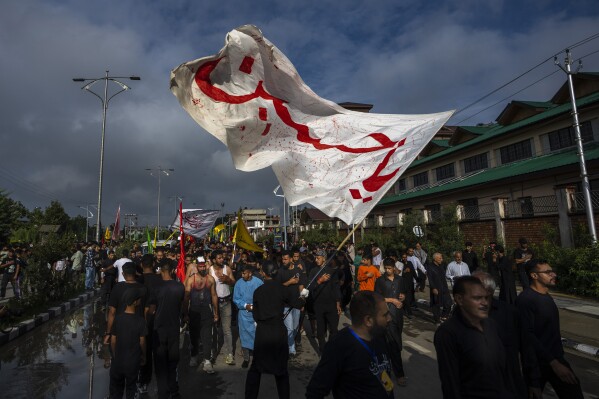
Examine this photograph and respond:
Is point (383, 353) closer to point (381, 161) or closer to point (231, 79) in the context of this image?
point (381, 161)

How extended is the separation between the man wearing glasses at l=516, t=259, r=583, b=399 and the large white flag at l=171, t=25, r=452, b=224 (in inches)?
66.3

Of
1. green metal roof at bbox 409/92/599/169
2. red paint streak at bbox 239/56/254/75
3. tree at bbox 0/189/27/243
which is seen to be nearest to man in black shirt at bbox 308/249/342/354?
red paint streak at bbox 239/56/254/75

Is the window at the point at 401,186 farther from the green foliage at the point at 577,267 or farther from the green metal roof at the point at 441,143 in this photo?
the green foliage at the point at 577,267

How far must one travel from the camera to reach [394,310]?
5367 mm

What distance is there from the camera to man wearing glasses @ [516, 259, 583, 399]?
306 centimetres

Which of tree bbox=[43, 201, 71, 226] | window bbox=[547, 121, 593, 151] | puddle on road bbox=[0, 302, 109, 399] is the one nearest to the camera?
puddle on road bbox=[0, 302, 109, 399]

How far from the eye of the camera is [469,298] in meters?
2.49

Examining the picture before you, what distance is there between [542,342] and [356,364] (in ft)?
6.75

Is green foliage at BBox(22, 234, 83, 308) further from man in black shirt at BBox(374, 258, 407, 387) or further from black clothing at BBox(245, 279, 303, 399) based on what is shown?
man in black shirt at BBox(374, 258, 407, 387)

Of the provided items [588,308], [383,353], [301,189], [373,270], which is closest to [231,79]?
[301,189]

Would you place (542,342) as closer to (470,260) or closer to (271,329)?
(271,329)

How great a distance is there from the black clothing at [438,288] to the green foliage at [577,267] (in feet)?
18.9

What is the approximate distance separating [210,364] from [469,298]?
14.8 ft

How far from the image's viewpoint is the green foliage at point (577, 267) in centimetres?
1088
